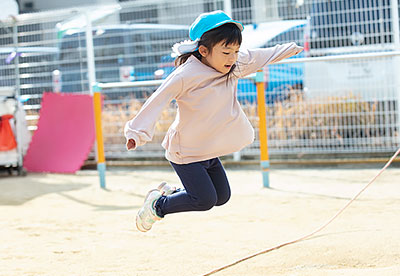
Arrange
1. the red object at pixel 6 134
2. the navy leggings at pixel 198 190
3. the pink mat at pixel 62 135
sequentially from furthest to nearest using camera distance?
1. the pink mat at pixel 62 135
2. the red object at pixel 6 134
3. the navy leggings at pixel 198 190

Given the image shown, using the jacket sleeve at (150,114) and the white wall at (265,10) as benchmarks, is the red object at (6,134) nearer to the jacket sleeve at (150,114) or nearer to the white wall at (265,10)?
the white wall at (265,10)

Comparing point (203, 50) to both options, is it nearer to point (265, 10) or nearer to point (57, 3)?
point (265, 10)

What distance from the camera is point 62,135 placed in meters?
8.75

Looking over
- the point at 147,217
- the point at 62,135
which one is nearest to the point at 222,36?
the point at 147,217

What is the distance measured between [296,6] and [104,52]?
10.2ft

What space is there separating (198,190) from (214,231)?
111 centimetres

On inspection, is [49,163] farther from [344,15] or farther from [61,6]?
[61,6]

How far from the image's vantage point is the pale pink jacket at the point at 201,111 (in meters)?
3.13

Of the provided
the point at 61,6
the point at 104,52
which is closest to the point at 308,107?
the point at 104,52

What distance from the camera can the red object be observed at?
8000 mm

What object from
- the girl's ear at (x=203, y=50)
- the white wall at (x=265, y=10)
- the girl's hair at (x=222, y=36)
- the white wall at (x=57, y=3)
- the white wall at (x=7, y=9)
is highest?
the white wall at (x=57, y=3)

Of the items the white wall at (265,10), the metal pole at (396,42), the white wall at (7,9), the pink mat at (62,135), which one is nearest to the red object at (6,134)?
the pink mat at (62,135)

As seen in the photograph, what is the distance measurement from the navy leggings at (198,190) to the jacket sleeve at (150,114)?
43cm

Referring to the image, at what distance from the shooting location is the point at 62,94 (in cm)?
886
